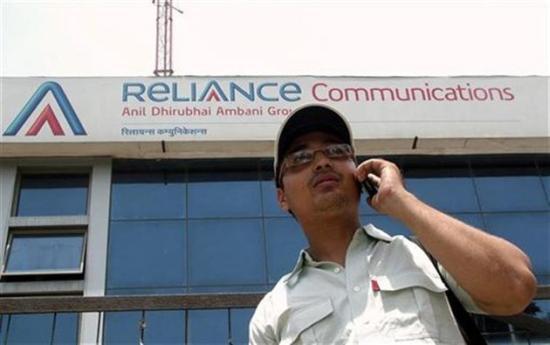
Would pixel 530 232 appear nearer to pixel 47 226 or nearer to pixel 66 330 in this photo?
pixel 66 330

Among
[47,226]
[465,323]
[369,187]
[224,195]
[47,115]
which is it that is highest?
[47,115]

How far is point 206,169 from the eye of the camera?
1230 centimetres

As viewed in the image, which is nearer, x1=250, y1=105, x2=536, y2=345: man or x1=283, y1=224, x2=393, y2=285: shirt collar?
x1=250, y1=105, x2=536, y2=345: man

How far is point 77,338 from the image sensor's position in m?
9.83

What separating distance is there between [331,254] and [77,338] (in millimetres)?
9315

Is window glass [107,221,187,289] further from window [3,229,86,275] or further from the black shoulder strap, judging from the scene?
the black shoulder strap

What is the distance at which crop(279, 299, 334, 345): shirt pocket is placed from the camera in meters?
1.57

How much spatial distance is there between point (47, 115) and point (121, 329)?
4966 mm

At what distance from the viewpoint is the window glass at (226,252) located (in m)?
10.9

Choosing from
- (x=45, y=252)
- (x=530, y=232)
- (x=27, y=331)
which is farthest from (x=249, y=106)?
(x=530, y=232)

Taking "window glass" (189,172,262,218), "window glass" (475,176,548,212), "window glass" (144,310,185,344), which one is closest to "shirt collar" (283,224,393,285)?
"window glass" (144,310,185,344)

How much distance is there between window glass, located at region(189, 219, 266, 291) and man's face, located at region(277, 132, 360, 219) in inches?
366
